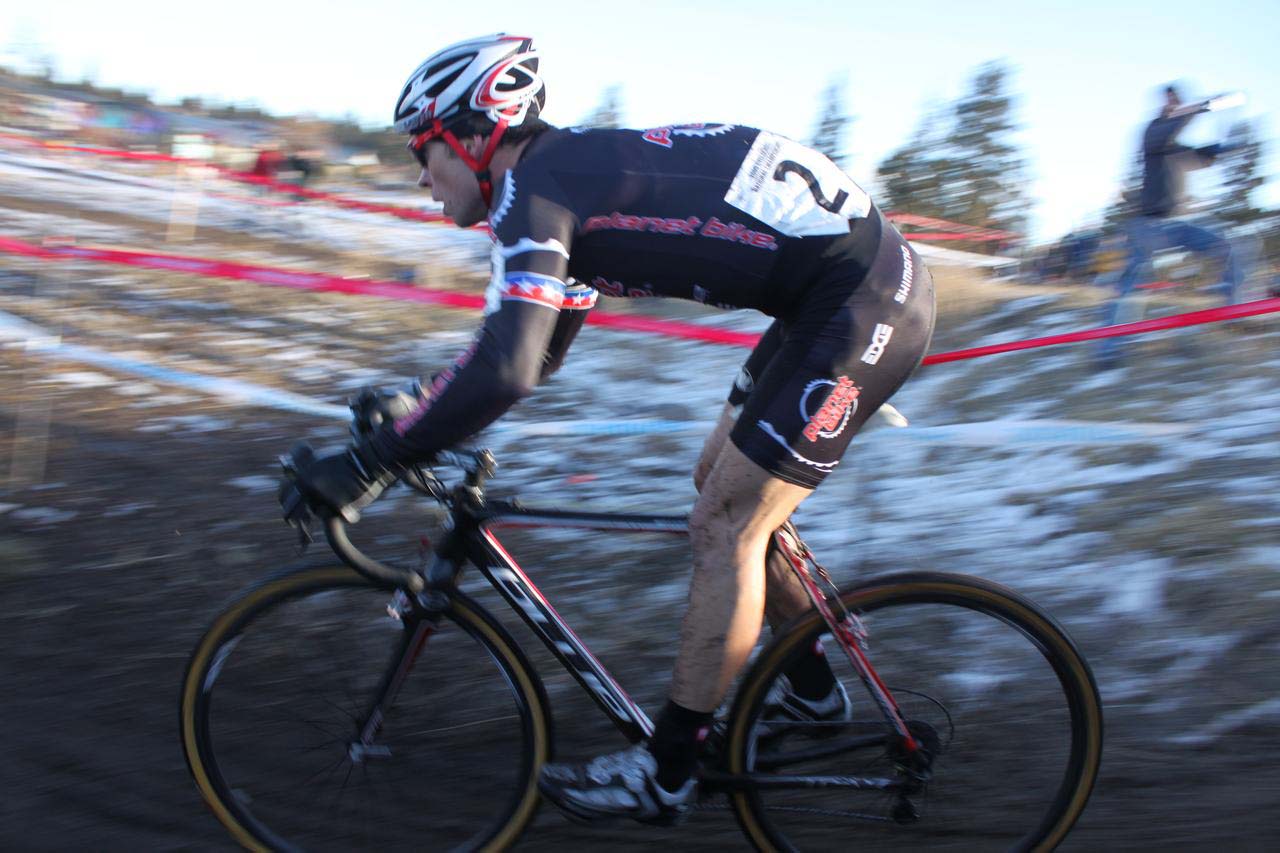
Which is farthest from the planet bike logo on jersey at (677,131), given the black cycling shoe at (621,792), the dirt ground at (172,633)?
the dirt ground at (172,633)

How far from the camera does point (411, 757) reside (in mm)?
2955

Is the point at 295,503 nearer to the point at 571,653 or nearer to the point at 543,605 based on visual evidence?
the point at 543,605

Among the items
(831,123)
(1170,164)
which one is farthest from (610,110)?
(1170,164)

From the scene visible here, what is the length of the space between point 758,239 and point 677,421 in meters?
4.15

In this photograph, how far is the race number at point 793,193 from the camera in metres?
2.43

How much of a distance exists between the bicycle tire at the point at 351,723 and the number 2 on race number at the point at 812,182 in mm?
1313

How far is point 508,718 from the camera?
2.87m

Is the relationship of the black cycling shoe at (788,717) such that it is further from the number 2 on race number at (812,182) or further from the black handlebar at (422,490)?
the number 2 on race number at (812,182)

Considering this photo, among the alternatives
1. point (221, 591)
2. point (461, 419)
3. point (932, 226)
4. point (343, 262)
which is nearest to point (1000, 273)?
point (932, 226)

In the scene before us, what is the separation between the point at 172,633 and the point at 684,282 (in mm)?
2634

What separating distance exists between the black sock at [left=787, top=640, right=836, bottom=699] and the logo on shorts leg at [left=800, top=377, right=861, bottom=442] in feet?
2.02

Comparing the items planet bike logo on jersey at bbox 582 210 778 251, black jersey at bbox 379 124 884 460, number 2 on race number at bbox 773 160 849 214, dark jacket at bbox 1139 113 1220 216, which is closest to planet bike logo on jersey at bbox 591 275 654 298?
black jersey at bbox 379 124 884 460

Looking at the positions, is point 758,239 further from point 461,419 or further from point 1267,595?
point 1267,595

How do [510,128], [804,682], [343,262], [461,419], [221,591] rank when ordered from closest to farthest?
[461,419] < [510,128] < [804,682] < [221,591] < [343,262]
